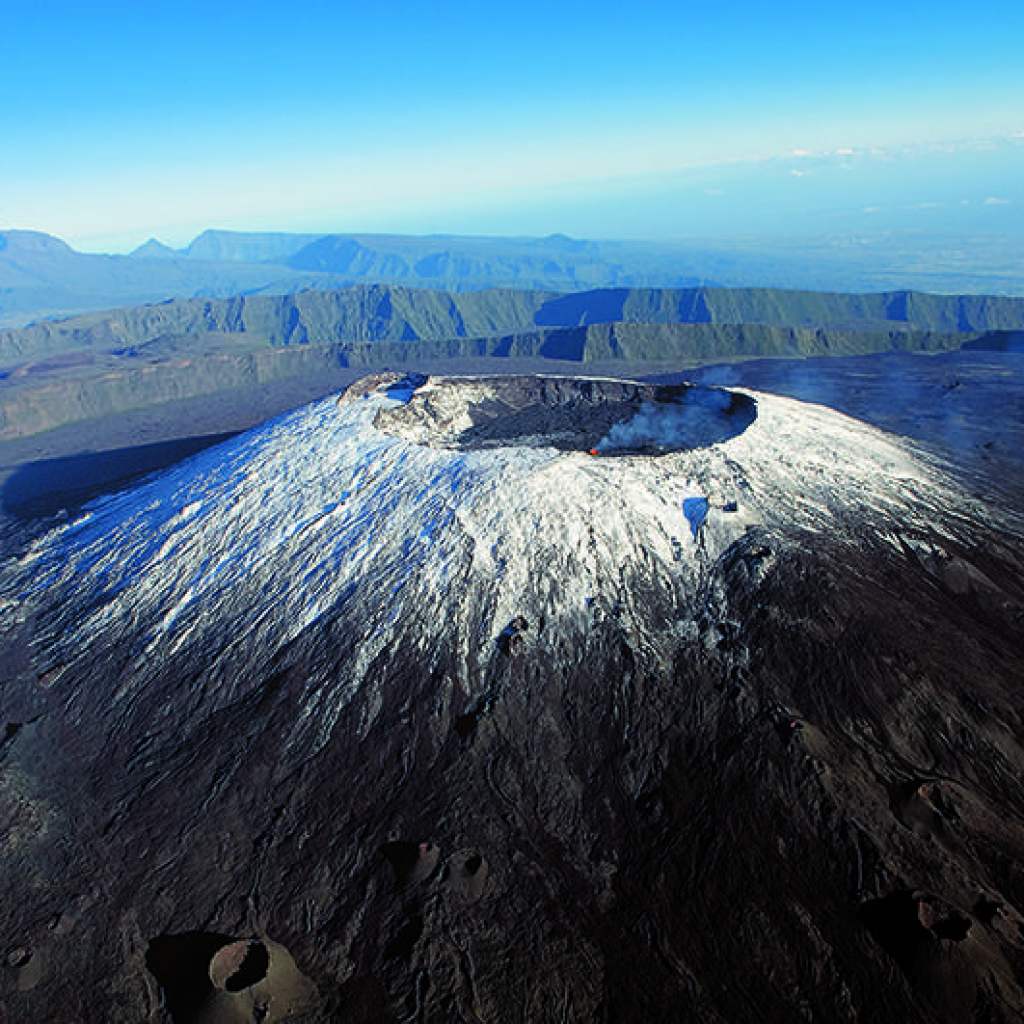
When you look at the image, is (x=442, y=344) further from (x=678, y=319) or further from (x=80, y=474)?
(x=80, y=474)

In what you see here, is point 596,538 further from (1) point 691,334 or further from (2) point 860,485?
(1) point 691,334

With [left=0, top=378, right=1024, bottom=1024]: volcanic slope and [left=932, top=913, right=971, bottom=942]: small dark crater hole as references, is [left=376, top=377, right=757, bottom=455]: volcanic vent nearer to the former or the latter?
[left=0, top=378, right=1024, bottom=1024]: volcanic slope

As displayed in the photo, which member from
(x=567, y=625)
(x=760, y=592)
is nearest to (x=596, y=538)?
(x=567, y=625)

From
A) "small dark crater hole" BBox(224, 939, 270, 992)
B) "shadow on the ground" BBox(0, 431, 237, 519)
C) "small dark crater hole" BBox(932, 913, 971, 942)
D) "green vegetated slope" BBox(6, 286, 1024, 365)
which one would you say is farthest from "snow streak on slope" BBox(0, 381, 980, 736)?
"green vegetated slope" BBox(6, 286, 1024, 365)

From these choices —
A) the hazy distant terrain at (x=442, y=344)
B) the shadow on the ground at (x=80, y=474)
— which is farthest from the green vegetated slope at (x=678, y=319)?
the shadow on the ground at (x=80, y=474)

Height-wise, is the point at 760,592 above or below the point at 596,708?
above

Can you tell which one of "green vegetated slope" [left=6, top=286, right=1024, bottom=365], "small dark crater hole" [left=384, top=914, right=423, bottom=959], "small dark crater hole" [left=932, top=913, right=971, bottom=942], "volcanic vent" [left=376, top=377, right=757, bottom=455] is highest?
"volcanic vent" [left=376, top=377, right=757, bottom=455]
